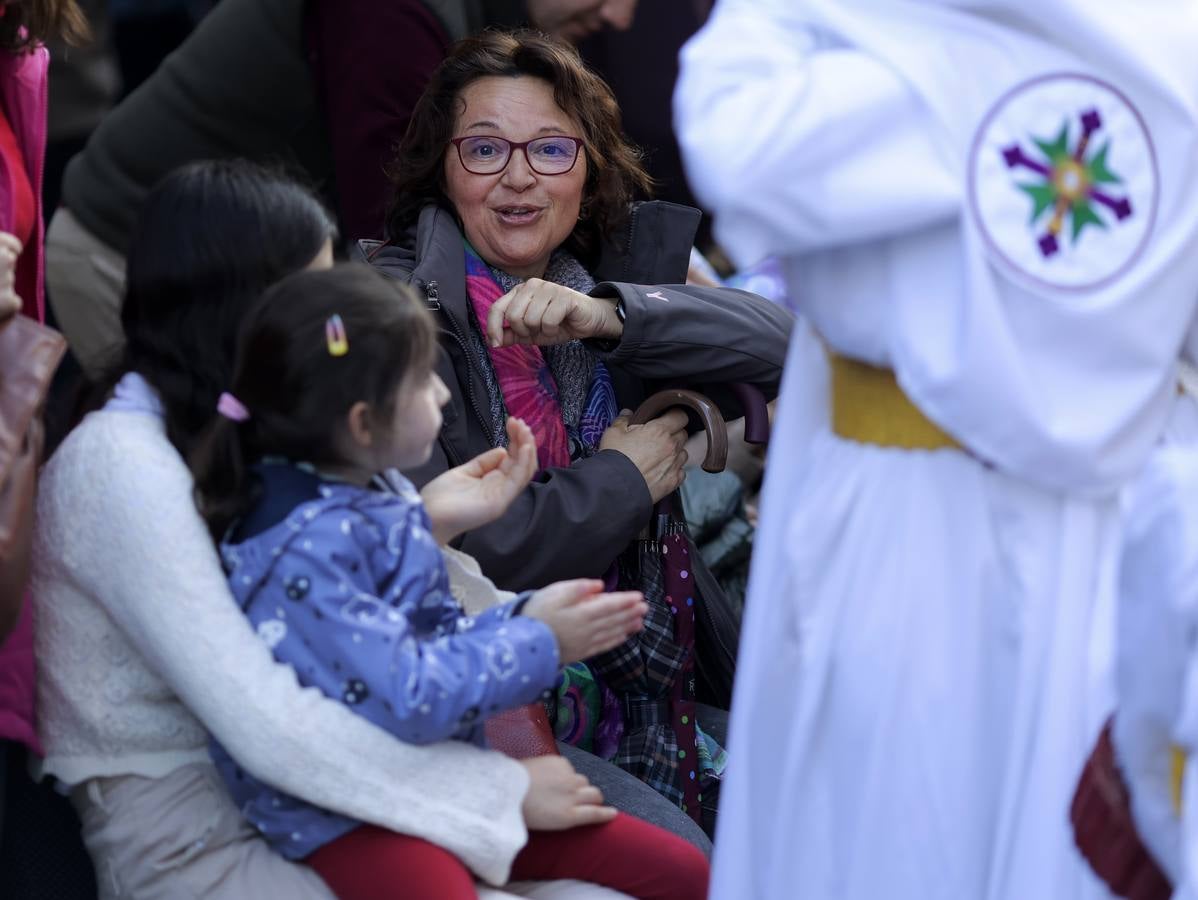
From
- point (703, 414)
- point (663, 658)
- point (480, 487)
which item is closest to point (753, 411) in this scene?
point (703, 414)

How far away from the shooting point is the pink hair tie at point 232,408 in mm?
2004

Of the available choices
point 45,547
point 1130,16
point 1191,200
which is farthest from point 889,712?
point 45,547

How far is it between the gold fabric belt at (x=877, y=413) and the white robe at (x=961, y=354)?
17 mm

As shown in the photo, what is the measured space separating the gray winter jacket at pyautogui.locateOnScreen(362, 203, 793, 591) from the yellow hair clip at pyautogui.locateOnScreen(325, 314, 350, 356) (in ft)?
2.01

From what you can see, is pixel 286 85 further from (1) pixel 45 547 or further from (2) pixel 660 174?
(1) pixel 45 547

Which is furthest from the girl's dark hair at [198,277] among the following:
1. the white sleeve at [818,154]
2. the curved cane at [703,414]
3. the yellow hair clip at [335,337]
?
the curved cane at [703,414]

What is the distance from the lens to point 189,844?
2.03 m

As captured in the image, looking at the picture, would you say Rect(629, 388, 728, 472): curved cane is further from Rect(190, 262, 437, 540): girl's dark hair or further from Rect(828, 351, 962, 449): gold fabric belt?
Rect(190, 262, 437, 540): girl's dark hair

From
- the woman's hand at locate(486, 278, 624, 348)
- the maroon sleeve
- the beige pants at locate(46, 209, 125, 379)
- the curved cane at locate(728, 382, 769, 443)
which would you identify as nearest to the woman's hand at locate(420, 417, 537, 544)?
the woman's hand at locate(486, 278, 624, 348)

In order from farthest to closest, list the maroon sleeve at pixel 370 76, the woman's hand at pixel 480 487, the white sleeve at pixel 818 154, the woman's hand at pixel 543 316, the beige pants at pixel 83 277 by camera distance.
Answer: the beige pants at pixel 83 277 → the maroon sleeve at pixel 370 76 → the woman's hand at pixel 543 316 → the woman's hand at pixel 480 487 → the white sleeve at pixel 818 154

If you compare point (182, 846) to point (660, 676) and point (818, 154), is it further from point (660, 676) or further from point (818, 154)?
point (818, 154)

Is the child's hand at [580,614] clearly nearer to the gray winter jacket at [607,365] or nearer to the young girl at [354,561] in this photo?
the young girl at [354,561]

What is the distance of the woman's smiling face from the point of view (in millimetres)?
2838

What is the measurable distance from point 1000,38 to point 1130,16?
0.14 m
